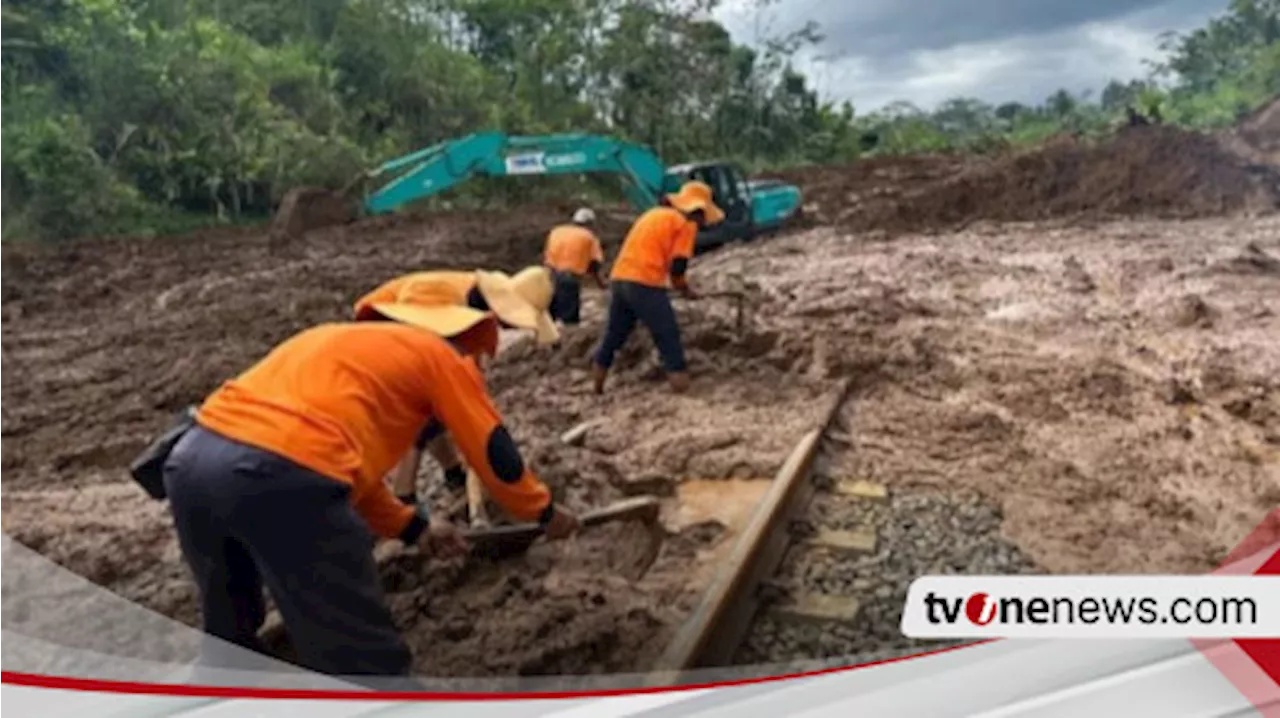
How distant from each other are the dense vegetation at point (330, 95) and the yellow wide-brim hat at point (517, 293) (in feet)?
0.33

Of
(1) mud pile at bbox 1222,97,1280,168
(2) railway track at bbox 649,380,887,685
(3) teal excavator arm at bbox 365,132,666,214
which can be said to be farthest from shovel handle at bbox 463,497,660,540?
(1) mud pile at bbox 1222,97,1280,168

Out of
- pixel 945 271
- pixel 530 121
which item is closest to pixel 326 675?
pixel 530 121

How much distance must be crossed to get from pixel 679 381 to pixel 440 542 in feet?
1.41

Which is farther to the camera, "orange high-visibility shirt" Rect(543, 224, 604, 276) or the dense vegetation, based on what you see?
"orange high-visibility shirt" Rect(543, 224, 604, 276)

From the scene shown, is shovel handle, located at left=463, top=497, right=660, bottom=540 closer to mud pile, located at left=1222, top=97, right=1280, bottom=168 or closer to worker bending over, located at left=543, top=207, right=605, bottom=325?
worker bending over, located at left=543, top=207, right=605, bottom=325

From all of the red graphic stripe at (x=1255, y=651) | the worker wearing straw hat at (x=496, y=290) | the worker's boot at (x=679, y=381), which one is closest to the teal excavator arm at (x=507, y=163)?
the worker wearing straw hat at (x=496, y=290)

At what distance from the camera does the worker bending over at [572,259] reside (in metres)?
1.40

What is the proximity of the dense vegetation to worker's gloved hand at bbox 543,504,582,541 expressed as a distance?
400 mm

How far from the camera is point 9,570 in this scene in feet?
3.83

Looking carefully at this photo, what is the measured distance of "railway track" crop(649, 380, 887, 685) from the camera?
4.58 ft

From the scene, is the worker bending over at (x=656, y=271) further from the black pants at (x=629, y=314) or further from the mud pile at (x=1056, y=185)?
the mud pile at (x=1056, y=185)

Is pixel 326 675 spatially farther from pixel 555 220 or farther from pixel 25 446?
pixel 555 220

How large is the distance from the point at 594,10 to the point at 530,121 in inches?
5.4

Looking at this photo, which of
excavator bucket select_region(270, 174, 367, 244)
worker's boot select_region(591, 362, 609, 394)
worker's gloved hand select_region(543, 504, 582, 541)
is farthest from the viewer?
worker's boot select_region(591, 362, 609, 394)
